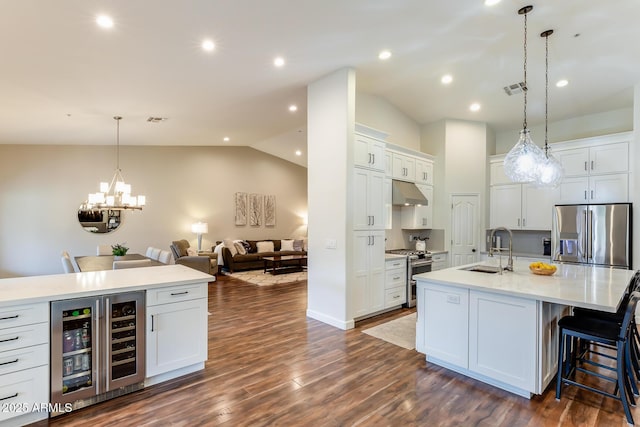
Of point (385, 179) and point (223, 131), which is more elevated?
point (223, 131)

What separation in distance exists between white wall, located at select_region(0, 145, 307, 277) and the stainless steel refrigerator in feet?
25.6

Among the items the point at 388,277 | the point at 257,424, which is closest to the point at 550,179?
the point at 388,277

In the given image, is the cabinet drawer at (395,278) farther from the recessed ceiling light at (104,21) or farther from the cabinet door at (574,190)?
the recessed ceiling light at (104,21)

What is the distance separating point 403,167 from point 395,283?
2.05 metres

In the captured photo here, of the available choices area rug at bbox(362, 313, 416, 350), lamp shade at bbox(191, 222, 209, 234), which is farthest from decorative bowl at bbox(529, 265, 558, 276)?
lamp shade at bbox(191, 222, 209, 234)

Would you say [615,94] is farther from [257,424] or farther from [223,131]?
[223,131]

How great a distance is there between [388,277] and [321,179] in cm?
188

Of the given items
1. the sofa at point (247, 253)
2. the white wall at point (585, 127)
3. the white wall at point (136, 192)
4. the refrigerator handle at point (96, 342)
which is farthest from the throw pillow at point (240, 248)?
the white wall at point (585, 127)

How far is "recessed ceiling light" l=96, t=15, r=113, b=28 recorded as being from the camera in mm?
2774

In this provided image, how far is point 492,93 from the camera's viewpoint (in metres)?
5.39

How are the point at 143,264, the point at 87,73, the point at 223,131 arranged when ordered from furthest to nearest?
the point at 223,131 → the point at 143,264 → the point at 87,73

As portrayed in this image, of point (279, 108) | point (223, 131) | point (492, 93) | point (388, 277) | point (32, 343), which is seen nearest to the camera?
point (32, 343)

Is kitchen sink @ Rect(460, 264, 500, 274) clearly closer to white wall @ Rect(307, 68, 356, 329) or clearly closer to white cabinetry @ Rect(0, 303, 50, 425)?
white wall @ Rect(307, 68, 356, 329)

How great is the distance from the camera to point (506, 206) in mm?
6332
